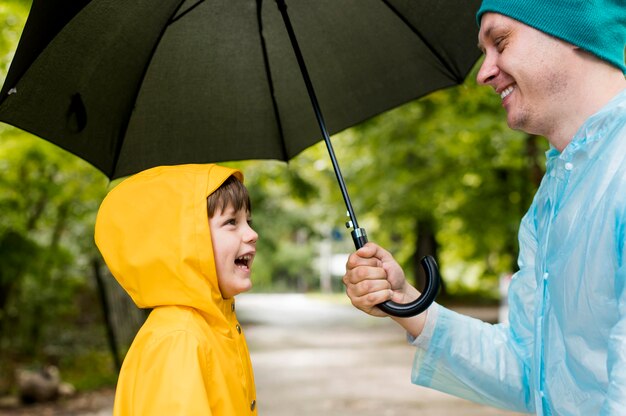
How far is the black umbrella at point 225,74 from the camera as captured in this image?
9.09ft

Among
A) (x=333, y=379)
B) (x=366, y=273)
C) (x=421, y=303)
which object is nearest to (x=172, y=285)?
(x=366, y=273)

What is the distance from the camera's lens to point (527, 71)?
2148 millimetres

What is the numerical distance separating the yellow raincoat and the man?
0.46 meters

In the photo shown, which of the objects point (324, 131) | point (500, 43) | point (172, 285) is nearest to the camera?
point (500, 43)

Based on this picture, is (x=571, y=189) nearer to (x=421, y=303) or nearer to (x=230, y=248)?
(x=421, y=303)

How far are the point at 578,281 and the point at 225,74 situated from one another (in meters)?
1.70

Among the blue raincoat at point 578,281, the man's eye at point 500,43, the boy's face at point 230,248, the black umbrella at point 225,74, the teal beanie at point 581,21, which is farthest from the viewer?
the black umbrella at point 225,74

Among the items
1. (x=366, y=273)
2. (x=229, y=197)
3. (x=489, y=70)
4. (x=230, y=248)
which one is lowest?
(x=366, y=273)

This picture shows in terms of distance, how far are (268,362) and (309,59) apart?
30.5 ft

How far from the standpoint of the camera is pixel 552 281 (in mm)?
2139

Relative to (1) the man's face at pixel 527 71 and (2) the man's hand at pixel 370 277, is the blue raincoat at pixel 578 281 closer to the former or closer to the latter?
(1) the man's face at pixel 527 71

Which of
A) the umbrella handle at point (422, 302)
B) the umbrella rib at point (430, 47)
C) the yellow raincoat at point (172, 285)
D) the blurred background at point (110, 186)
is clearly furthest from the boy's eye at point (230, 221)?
the blurred background at point (110, 186)

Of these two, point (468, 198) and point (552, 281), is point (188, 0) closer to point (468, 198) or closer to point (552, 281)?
point (552, 281)

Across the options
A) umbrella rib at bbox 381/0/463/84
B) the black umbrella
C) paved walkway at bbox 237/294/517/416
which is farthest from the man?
paved walkway at bbox 237/294/517/416
